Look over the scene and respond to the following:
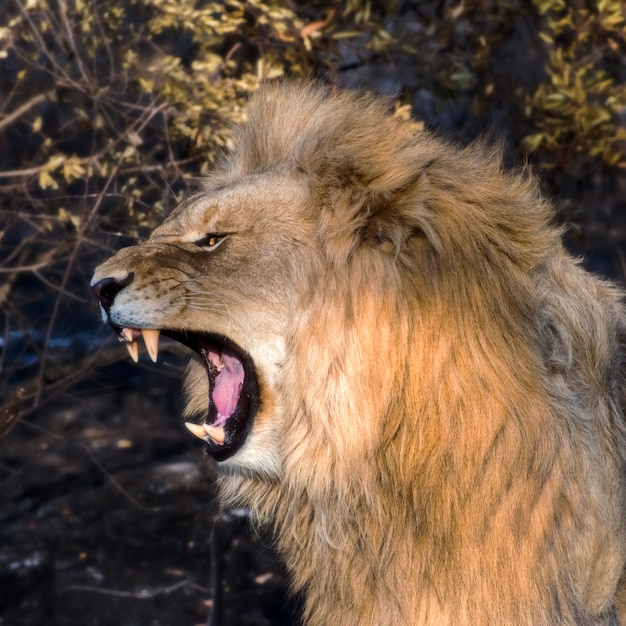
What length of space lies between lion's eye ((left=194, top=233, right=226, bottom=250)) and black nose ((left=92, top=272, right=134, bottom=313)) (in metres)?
0.18

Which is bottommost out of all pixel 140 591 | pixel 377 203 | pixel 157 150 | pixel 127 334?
pixel 140 591

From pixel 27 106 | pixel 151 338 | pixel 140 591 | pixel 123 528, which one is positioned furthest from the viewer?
pixel 123 528

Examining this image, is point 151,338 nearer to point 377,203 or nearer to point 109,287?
point 109,287

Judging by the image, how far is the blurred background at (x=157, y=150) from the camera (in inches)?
157

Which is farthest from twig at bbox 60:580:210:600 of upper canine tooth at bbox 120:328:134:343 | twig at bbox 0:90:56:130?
upper canine tooth at bbox 120:328:134:343

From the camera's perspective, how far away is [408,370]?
2.20 meters

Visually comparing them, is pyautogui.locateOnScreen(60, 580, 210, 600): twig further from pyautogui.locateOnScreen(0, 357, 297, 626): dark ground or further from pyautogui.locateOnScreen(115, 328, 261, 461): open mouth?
pyautogui.locateOnScreen(115, 328, 261, 461): open mouth

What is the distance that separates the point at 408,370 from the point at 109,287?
631 millimetres

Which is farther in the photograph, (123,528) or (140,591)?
(123,528)

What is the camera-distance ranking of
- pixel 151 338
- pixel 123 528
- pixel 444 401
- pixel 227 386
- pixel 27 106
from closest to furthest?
1. pixel 444 401
2. pixel 151 338
3. pixel 227 386
4. pixel 27 106
5. pixel 123 528

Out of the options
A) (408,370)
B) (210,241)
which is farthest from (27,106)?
(408,370)

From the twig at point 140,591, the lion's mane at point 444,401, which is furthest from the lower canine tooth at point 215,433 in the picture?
the twig at point 140,591

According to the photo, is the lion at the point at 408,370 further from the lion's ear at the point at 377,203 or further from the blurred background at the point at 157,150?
the blurred background at the point at 157,150

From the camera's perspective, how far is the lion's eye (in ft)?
7.75
